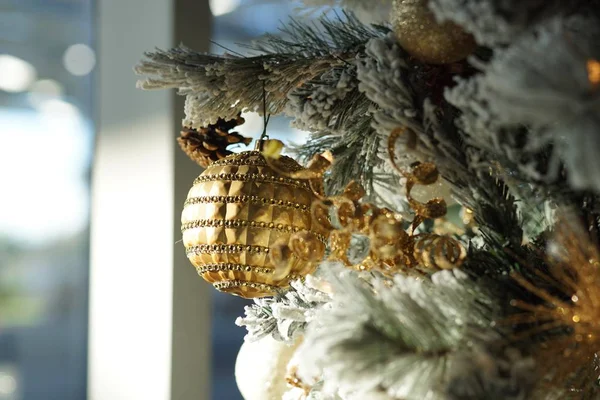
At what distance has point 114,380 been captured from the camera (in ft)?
3.42

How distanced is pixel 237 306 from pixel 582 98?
3.57 feet

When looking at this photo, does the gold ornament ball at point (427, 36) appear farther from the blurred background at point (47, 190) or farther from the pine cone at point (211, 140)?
the blurred background at point (47, 190)

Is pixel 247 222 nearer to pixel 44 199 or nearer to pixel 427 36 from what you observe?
pixel 427 36

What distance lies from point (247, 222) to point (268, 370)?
0.22 m

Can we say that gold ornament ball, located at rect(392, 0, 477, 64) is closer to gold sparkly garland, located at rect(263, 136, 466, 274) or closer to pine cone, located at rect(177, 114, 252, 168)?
gold sparkly garland, located at rect(263, 136, 466, 274)

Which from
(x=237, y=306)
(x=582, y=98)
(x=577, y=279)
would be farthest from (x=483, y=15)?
(x=237, y=306)

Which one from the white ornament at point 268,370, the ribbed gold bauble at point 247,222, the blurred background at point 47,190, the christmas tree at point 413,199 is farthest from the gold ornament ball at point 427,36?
the blurred background at point 47,190

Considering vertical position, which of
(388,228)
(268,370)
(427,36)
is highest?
(427,36)

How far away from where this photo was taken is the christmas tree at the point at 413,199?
0.32 metres

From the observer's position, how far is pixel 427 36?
0.43 meters

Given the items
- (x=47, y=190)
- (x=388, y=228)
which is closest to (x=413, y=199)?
(x=388, y=228)

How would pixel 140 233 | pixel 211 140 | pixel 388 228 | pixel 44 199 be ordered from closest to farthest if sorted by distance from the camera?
1. pixel 388 228
2. pixel 211 140
3. pixel 140 233
4. pixel 44 199

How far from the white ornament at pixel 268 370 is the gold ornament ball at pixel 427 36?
1.03 feet

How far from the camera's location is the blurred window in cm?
117
